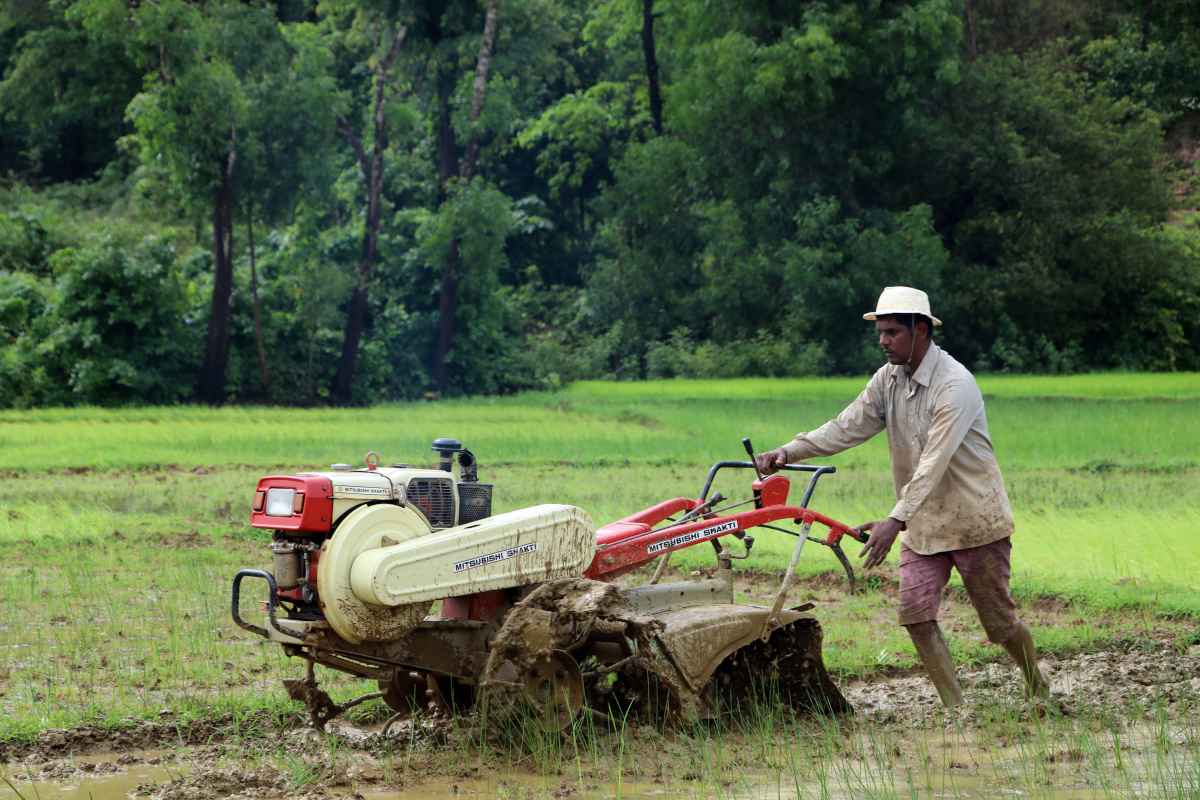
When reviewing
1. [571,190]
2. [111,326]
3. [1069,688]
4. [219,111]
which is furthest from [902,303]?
[571,190]

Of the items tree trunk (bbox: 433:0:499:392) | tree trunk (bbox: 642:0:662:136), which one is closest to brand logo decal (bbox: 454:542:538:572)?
tree trunk (bbox: 433:0:499:392)

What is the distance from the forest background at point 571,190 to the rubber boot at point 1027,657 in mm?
19490

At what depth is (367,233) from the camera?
1093 inches

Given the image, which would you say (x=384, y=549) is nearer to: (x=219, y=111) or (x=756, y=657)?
(x=756, y=657)

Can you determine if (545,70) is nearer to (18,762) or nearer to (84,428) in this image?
(84,428)

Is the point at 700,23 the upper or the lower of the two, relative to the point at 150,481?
upper

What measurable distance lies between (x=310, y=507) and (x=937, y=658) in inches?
106

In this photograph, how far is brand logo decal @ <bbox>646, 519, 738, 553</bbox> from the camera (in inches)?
257

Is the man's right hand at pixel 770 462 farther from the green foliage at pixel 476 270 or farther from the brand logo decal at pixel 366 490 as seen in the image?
the green foliage at pixel 476 270

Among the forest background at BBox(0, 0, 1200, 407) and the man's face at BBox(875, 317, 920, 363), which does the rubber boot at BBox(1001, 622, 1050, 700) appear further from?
the forest background at BBox(0, 0, 1200, 407)

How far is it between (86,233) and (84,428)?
9820mm

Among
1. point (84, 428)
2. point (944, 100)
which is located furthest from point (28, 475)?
point (944, 100)

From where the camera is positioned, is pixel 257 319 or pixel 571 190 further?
pixel 571 190

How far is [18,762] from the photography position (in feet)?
19.6
